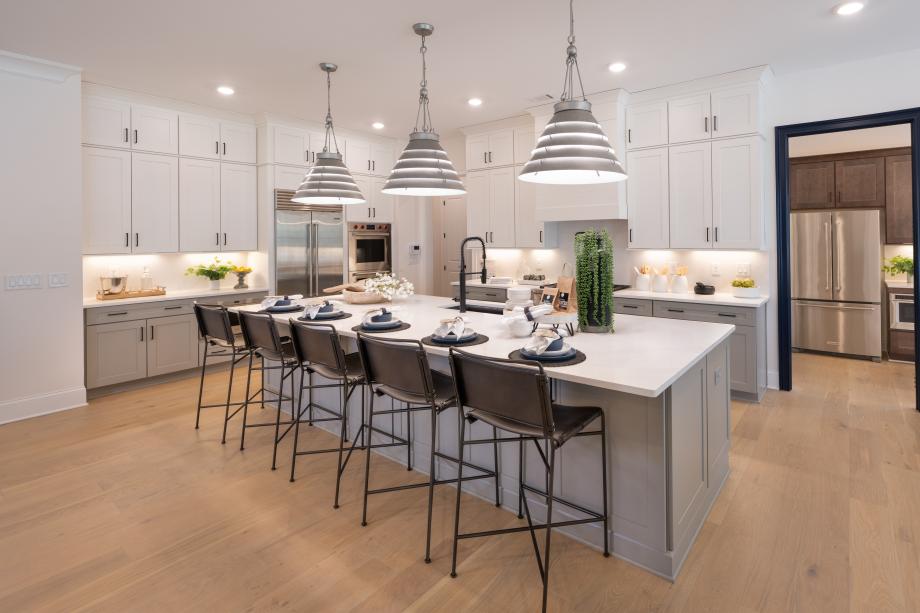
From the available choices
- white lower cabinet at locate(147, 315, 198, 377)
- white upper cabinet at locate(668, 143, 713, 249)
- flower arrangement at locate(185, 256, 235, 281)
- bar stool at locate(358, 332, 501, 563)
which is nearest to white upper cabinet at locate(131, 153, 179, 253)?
flower arrangement at locate(185, 256, 235, 281)

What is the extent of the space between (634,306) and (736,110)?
1.96 m

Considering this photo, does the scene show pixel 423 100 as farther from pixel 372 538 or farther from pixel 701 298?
→ pixel 701 298

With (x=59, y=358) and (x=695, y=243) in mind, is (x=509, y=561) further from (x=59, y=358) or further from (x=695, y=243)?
(x=59, y=358)

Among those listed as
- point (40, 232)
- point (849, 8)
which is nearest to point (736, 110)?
point (849, 8)

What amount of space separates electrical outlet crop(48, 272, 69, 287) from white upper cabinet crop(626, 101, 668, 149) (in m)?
5.36

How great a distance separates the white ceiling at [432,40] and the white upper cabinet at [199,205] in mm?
728

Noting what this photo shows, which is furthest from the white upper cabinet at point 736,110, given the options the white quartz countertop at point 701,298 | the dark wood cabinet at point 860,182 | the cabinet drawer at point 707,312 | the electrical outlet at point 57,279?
the electrical outlet at point 57,279

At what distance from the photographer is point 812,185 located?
6262mm

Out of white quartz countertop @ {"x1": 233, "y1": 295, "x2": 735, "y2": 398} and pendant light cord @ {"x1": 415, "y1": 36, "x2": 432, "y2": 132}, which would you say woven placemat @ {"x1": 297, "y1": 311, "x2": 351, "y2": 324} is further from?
pendant light cord @ {"x1": 415, "y1": 36, "x2": 432, "y2": 132}

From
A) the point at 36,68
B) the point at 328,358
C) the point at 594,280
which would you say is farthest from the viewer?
the point at 36,68

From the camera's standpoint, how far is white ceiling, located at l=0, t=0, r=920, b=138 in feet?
11.0

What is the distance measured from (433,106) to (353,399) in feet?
11.5

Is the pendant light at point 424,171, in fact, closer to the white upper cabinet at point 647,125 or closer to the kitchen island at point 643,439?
the kitchen island at point 643,439

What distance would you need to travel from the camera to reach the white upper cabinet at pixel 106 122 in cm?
475
